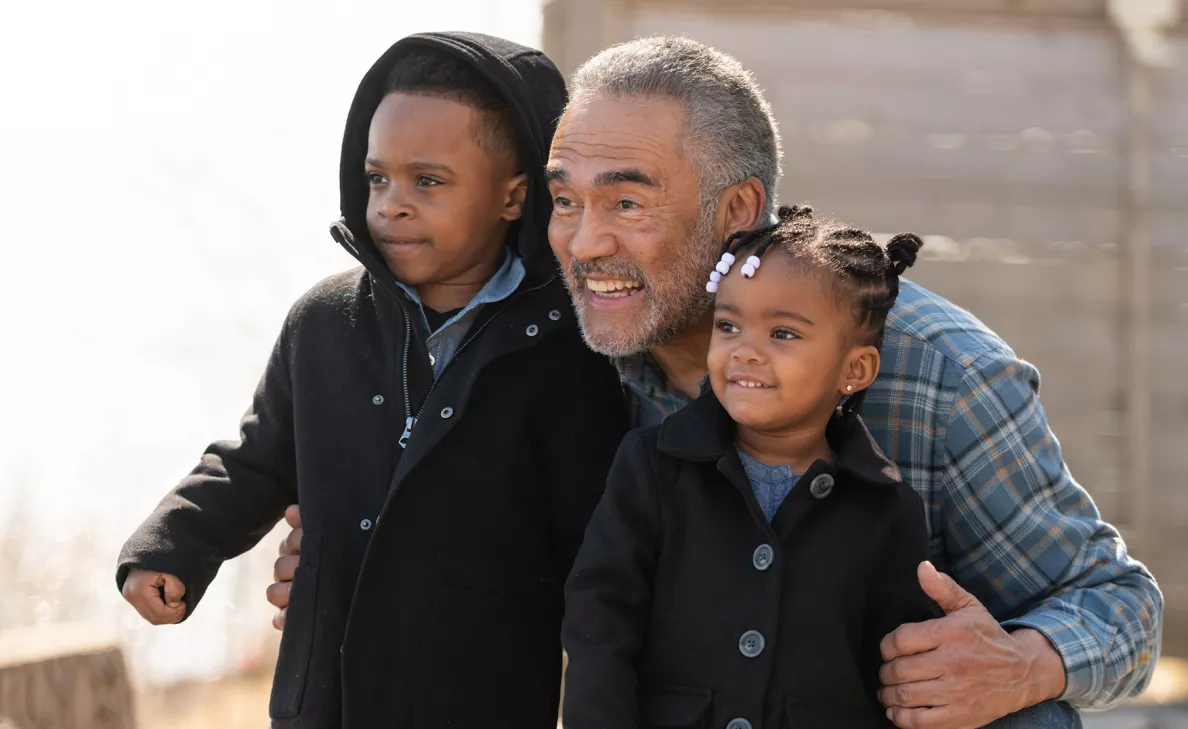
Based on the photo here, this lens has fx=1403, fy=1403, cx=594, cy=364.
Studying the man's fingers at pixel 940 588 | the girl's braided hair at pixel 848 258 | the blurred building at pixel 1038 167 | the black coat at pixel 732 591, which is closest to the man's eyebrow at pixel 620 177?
the girl's braided hair at pixel 848 258

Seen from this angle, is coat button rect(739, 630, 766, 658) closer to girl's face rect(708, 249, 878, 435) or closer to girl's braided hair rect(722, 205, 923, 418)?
girl's face rect(708, 249, 878, 435)

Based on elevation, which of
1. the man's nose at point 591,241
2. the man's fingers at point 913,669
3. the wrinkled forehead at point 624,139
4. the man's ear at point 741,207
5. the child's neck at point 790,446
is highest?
the wrinkled forehead at point 624,139

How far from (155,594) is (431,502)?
609mm

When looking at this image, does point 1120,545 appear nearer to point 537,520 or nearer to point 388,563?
point 537,520

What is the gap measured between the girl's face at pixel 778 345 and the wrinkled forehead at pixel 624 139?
45 centimetres

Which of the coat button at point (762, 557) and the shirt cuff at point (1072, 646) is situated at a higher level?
the coat button at point (762, 557)

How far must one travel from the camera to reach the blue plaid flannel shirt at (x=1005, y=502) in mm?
2615

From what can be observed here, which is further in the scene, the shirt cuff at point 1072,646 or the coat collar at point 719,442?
the shirt cuff at point 1072,646

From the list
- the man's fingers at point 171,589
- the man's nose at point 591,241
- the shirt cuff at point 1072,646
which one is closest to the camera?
the shirt cuff at point 1072,646

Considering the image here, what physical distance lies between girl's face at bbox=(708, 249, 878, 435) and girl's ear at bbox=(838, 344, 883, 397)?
0.07 feet

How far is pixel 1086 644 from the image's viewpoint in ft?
8.34

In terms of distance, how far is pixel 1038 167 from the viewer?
6.53 meters

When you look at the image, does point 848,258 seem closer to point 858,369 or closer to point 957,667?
point 858,369

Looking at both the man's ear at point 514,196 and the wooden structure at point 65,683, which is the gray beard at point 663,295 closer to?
the man's ear at point 514,196
